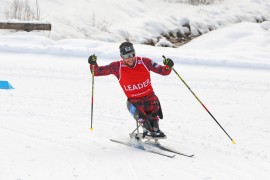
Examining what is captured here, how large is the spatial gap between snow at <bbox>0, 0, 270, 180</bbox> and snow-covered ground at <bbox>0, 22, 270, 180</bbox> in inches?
0.5

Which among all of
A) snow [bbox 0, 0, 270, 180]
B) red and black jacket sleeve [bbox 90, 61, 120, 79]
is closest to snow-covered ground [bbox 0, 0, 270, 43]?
snow [bbox 0, 0, 270, 180]

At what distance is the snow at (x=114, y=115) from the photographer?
4820 mm

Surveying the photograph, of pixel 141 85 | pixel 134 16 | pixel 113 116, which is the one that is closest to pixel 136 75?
pixel 141 85

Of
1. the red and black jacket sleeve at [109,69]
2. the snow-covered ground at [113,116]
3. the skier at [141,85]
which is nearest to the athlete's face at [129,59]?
the skier at [141,85]

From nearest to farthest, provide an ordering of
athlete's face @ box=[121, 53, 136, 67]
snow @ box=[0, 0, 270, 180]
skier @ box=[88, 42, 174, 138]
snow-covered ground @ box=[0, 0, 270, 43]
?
snow @ box=[0, 0, 270, 180], athlete's face @ box=[121, 53, 136, 67], skier @ box=[88, 42, 174, 138], snow-covered ground @ box=[0, 0, 270, 43]

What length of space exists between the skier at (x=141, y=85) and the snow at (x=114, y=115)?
1.37ft

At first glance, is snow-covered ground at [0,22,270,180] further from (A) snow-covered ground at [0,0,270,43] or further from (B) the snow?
(A) snow-covered ground at [0,0,270,43]

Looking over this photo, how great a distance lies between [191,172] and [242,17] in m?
15.5

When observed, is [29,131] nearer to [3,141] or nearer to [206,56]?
[3,141]

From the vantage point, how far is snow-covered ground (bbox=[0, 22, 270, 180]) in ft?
15.8

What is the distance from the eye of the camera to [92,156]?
17.0 ft

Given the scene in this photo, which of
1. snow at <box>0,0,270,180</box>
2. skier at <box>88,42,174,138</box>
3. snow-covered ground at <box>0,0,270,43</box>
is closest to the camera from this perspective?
snow at <box>0,0,270,180</box>

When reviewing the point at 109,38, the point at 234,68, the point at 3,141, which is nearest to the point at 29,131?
the point at 3,141

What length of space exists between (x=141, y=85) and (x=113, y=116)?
1.60 metres
